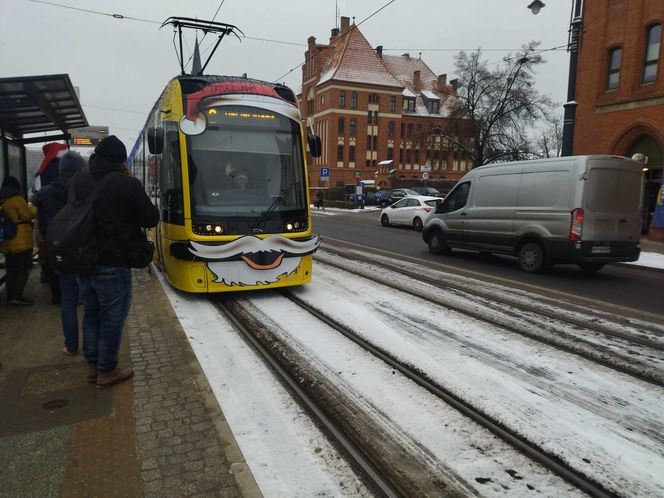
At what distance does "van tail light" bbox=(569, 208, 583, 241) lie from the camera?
9.34 metres

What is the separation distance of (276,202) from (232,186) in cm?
68

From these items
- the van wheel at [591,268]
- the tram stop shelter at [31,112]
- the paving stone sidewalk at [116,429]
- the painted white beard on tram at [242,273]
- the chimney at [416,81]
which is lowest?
the van wheel at [591,268]

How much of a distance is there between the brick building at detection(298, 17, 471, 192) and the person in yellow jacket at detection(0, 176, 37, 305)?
55.8 meters

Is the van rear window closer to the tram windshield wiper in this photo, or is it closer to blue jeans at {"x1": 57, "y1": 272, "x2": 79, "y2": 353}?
the tram windshield wiper

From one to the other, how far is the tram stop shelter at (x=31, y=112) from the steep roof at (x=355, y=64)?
2230 inches

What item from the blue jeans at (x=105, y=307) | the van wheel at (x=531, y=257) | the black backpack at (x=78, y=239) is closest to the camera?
the black backpack at (x=78, y=239)

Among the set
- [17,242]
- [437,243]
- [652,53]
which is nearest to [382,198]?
[652,53]

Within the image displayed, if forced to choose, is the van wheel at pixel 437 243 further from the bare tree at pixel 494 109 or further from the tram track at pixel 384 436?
the bare tree at pixel 494 109

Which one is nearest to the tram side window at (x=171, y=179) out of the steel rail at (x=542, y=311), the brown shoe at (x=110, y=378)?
the brown shoe at (x=110, y=378)

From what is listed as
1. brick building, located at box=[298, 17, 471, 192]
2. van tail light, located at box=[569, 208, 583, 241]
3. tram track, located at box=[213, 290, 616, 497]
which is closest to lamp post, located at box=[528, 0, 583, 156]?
van tail light, located at box=[569, 208, 583, 241]

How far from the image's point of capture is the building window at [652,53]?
61.9ft

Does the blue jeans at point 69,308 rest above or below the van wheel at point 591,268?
above

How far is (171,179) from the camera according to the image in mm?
6895

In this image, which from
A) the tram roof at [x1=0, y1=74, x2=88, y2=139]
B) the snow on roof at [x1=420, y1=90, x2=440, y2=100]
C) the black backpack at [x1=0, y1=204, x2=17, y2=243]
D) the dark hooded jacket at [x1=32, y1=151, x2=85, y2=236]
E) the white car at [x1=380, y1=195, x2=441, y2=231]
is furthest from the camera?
the snow on roof at [x1=420, y1=90, x2=440, y2=100]
